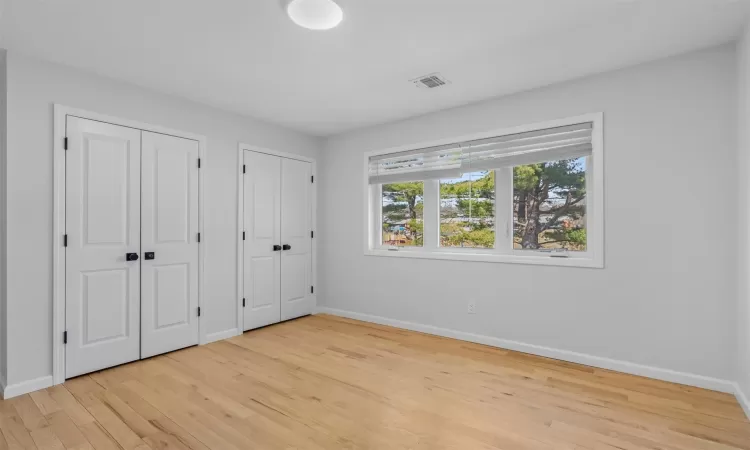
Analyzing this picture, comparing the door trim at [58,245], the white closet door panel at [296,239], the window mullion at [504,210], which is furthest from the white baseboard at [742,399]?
the door trim at [58,245]

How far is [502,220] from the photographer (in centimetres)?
367

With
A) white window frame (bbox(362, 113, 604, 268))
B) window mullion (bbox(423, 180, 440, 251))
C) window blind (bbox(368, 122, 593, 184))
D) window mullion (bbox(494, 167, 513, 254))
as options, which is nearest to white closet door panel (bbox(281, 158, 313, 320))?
white window frame (bbox(362, 113, 604, 268))

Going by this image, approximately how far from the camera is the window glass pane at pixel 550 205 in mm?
3281

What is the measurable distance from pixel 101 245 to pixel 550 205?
389 centimetres

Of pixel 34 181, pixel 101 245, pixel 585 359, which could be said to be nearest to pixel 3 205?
pixel 34 181

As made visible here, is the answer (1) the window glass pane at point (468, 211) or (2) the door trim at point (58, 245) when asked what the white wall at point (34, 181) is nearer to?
(2) the door trim at point (58, 245)

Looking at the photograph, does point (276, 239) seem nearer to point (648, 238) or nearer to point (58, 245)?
point (58, 245)

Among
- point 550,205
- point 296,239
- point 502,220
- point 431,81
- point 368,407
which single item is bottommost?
point 368,407

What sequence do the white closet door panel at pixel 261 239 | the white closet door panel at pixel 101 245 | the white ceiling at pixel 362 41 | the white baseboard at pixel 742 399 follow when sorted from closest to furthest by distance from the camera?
the white ceiling at pixel 362 41
the white baseboard at pixel 742 399
the white closet door panel at pixel 101 245
the white closet door panel at pixel 261 239

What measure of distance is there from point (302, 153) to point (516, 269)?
2.93 metres

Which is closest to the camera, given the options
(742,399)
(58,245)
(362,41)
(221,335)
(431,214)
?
(742,399)

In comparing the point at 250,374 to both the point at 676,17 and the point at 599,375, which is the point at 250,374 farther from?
the point at 676,17

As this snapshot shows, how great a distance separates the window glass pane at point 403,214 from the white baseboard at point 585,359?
0.95 meters

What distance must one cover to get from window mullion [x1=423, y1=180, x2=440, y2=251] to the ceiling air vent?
1.21m
